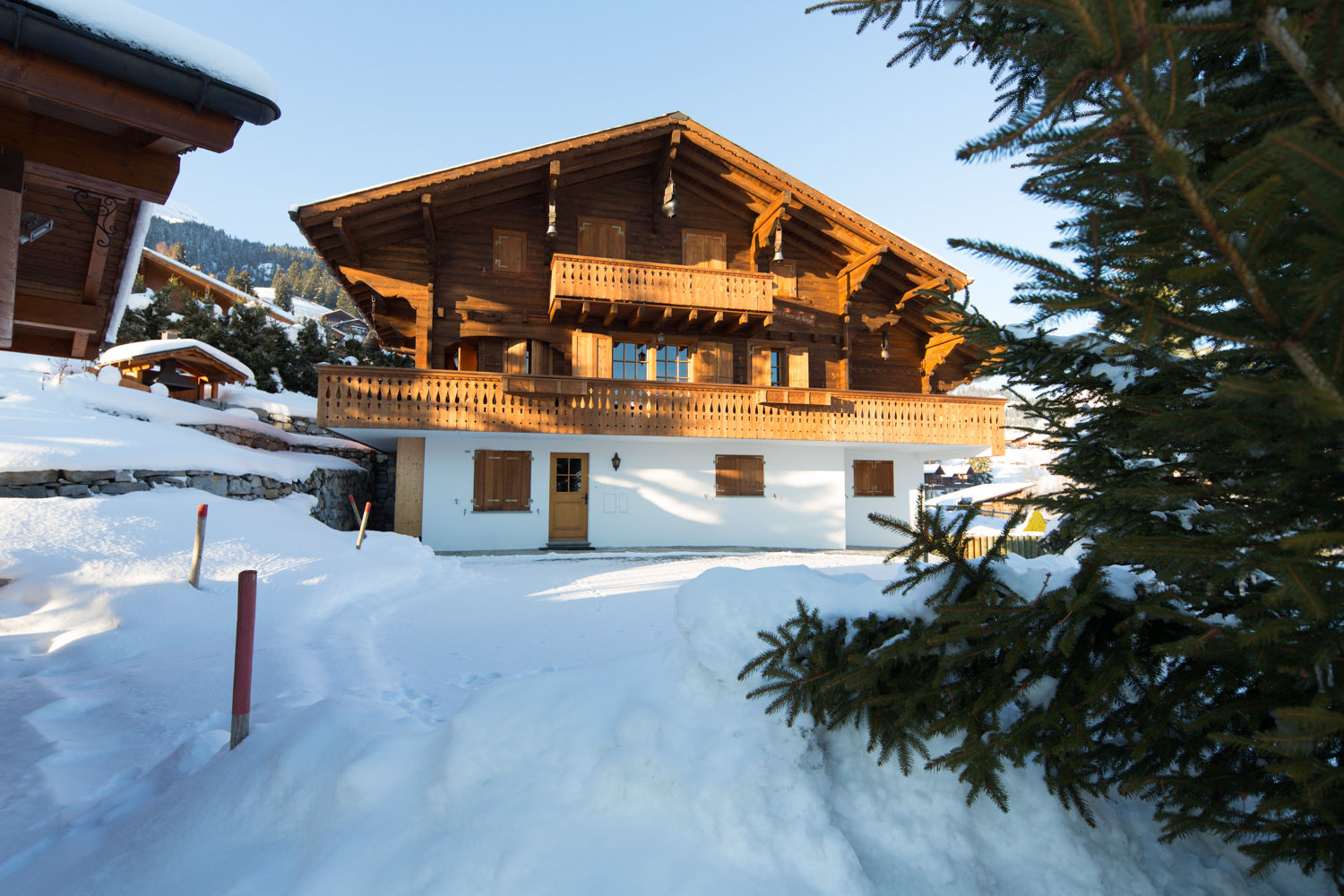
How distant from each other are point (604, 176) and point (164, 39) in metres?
14.2

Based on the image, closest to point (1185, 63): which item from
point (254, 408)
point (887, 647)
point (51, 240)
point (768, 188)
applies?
point (887, 647)

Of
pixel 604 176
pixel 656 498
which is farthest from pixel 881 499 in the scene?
pixel 604 176

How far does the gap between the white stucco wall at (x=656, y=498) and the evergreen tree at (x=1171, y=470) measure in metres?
12.8

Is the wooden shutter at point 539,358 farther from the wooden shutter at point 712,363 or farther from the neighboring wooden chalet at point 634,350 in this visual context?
the wooden shutter at point 712,363

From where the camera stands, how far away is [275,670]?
521cm

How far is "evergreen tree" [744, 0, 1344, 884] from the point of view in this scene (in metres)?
1.17

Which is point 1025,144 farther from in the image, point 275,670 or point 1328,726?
point 275,670

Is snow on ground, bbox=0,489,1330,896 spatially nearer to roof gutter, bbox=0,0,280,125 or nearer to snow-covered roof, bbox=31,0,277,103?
roof gutter, bbox=0,0,280,125

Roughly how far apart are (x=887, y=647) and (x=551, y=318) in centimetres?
1423

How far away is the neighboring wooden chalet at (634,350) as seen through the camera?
14.1 m

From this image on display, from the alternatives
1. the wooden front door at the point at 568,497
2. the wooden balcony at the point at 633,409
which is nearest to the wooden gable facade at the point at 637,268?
the wooden balcony at the point at 633,409

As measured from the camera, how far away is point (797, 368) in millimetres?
17062

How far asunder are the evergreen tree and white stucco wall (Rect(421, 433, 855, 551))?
12756 millimetres

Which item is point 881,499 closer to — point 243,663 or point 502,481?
point 502,481
